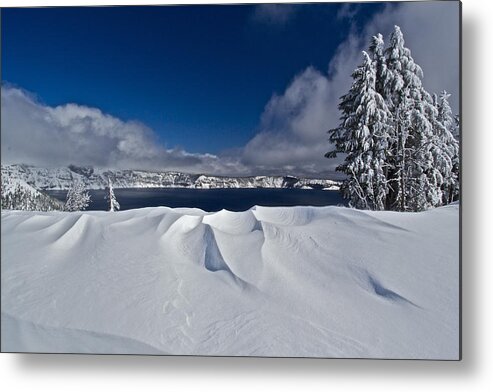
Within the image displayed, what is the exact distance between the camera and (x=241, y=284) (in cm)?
234

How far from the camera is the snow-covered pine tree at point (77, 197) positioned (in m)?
2.49

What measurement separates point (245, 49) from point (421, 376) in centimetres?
255

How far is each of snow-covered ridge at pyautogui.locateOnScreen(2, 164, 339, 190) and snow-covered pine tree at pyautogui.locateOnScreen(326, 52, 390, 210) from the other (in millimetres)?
169

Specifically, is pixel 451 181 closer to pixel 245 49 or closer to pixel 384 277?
pixel 384 277

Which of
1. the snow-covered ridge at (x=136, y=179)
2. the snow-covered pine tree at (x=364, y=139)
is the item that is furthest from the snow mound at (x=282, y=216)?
the snow-covered pine tree at (x=364, y=139)

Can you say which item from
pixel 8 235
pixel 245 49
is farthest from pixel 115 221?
pixel 245 49

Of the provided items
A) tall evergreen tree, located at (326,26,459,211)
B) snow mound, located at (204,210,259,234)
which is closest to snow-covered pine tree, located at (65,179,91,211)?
snow mound, located at (204,210,259,234)

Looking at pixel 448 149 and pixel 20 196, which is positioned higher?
pixel 448 149

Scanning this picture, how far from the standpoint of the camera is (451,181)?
7.96ft

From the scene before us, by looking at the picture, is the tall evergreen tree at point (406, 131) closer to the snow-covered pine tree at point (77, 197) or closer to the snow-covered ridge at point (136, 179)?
the snow-covered ridge at point (136, 179)

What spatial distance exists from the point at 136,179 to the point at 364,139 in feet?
5.54

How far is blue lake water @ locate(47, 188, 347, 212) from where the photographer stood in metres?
2.48

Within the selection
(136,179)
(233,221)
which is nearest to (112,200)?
(136,179)

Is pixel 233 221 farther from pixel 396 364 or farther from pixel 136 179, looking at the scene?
pixel 396 364
